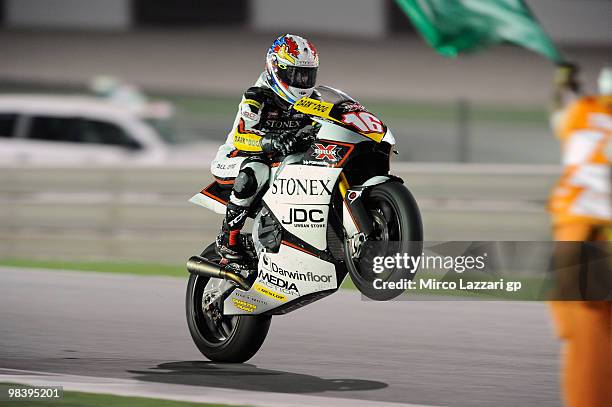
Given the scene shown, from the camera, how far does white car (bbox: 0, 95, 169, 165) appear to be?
16.8 metres

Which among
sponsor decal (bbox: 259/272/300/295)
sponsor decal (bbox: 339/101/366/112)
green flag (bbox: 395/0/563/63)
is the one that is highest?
green flag (bbox: 395/0/563/63)

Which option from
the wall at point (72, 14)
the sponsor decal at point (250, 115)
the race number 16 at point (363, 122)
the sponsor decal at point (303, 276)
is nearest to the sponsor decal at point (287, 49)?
the sponsor decal at point (250, 115)

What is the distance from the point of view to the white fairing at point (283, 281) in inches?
266

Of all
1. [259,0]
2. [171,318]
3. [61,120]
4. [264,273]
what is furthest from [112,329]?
[259,0]

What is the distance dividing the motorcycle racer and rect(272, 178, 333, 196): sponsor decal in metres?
0.16

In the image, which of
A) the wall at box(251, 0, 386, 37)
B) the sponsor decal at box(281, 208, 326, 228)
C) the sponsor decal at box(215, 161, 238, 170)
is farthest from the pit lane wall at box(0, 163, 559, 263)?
the wall at box(251, 0, 386, 37)

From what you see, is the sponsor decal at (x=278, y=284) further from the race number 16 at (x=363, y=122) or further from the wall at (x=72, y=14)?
the wall at (x=72, y=14)

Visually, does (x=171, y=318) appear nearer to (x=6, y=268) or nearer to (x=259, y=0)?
(x=6, y=268)

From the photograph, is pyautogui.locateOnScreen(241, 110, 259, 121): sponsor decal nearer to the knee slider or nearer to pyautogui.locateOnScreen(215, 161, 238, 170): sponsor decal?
the knee slider

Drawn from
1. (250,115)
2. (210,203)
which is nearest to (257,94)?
(250,115)

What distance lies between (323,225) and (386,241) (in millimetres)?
485

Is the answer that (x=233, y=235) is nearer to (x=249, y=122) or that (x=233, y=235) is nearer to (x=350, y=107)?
(x=249, y=122)

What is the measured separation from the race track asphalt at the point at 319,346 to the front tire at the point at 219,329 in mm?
86
